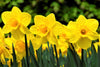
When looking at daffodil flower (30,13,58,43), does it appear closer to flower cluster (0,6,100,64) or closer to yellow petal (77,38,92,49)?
flower cluster (0,6,100,64)

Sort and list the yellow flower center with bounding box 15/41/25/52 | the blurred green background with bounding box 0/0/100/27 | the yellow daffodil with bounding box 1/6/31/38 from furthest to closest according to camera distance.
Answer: the blurred green background with bounding box 0/0/100/27 < the yellow flower center with bounding box 15/41/25/52 < the yellow daffodil with bounding box 1/6/31/38

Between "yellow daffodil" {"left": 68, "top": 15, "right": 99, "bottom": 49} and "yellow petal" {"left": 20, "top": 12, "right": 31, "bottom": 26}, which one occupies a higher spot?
"yellow petal" {"left": 20, "top": 12, "right": 31, "bottom": 26}

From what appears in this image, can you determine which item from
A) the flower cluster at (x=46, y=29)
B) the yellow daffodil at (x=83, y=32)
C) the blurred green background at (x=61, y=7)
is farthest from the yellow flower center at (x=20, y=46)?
the blurred green background at (x=61, y=7)

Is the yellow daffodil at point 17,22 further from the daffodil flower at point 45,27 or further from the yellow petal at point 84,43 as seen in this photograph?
the yellow petal at point 84,43

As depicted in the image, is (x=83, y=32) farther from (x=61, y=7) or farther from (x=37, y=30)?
(x=61, y=7)

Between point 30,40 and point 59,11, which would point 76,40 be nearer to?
point 30,40

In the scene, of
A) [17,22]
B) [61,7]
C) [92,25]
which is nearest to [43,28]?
[17,22]

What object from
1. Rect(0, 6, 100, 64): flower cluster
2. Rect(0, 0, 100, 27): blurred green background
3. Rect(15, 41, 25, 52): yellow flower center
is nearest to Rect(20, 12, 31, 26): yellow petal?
Rect(0, 6, 100, 64): flower cluster
